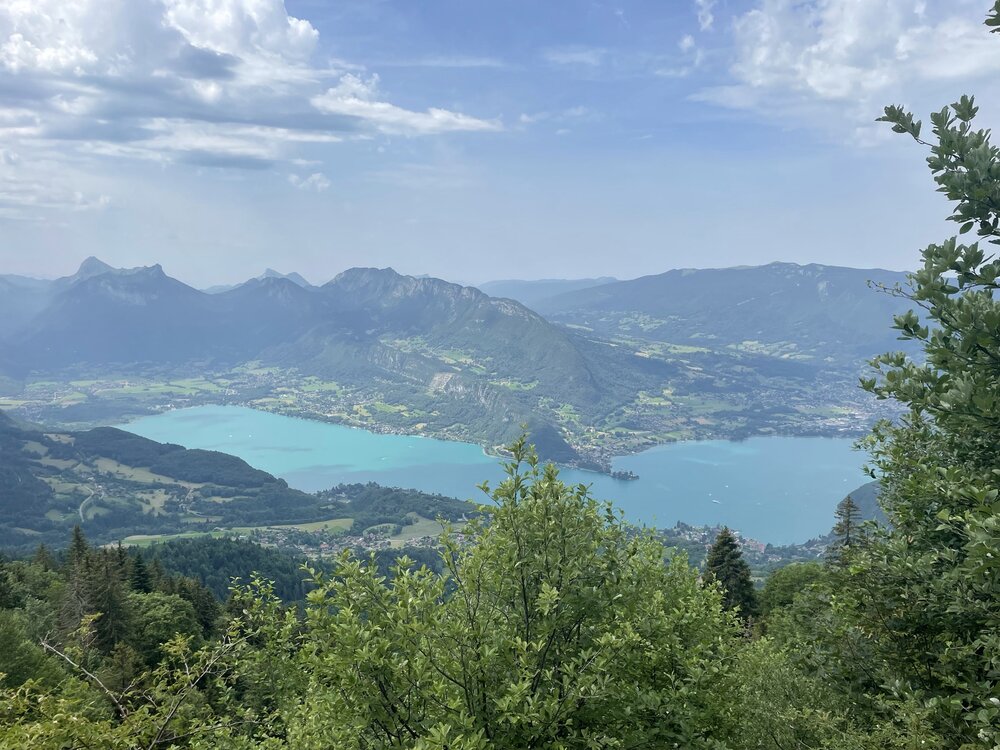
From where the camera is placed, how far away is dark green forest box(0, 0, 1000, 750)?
6059 mm

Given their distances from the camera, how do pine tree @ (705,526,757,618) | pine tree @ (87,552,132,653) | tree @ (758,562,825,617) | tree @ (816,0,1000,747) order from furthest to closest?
tree @ (758,562,825,617) < pine tree @ (705,526,757,618) < pine tree @ (87,552,132,653) < tree @ (816,0,1000,747)

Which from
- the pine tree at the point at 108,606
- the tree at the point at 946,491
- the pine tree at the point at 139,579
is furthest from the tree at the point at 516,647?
the pine tree at the point at 139,579

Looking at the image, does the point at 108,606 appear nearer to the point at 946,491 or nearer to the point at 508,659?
the point at 508,659

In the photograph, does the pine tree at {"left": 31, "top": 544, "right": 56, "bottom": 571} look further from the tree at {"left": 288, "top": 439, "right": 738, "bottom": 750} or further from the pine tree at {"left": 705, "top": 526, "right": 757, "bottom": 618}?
the tree at {"left": 288, "top": 439, "right": 738, "bottom": 750}

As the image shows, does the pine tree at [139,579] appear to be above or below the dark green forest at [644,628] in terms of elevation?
below

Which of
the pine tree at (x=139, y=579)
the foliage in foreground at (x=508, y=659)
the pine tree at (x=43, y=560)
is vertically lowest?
the pine tree at (x=43, y=560)

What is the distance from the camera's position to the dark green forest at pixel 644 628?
606 cm

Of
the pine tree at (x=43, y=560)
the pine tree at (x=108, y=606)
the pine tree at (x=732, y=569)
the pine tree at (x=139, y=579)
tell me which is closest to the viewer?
the pine tree at (x=108, y=606)

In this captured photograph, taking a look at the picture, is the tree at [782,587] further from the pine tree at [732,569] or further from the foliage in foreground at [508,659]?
the foliage in foreground at [508,659]

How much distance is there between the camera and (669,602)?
30.4 ft

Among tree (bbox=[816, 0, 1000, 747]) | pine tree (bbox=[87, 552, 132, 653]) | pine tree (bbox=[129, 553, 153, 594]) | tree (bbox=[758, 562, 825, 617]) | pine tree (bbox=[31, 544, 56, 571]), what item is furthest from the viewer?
pine tree (bbox=[31, 544, 56, 571])

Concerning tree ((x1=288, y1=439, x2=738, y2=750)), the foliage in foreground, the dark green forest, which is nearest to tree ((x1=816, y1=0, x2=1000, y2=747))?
the dark green forest

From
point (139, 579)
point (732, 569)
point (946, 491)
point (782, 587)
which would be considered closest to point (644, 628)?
point (946, 491)

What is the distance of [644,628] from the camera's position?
8102 millimetres
